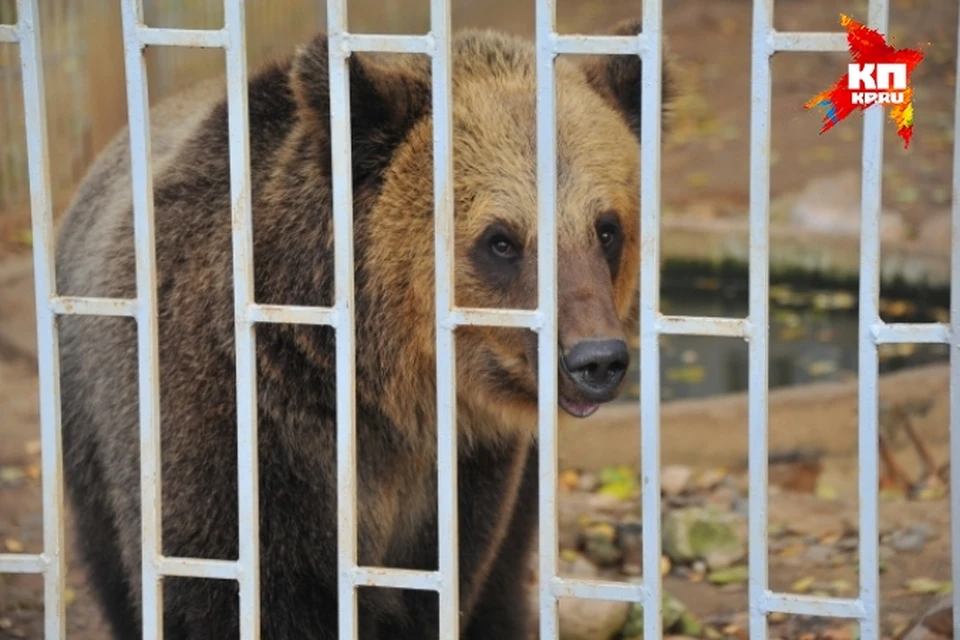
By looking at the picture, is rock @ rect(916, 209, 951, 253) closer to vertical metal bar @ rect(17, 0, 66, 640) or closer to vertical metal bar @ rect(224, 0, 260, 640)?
vertical metal bar @ rect(224, 0, 260, 640)

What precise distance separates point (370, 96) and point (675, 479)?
3.38m

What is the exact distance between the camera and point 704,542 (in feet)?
19.7

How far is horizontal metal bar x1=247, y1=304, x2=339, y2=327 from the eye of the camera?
3299 mm

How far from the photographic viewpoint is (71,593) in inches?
227

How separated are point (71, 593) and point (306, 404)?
2.15m

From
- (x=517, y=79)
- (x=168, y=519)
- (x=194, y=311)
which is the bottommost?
(x=168, y=519)

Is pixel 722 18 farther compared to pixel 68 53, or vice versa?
pixel 722 18

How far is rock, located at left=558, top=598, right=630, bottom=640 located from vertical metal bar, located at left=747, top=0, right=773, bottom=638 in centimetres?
211

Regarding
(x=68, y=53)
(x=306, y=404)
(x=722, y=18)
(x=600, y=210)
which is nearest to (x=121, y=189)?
(x=306, y=404)

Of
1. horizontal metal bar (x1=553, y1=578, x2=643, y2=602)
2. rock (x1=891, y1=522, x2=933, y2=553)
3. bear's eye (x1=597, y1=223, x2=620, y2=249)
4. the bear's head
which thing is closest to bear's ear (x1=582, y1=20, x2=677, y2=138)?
the bear's head

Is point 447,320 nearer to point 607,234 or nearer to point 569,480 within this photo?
point 607,234

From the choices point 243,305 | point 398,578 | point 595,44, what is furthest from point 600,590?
point 595,44

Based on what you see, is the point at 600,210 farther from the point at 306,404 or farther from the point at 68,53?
the point at 68,53

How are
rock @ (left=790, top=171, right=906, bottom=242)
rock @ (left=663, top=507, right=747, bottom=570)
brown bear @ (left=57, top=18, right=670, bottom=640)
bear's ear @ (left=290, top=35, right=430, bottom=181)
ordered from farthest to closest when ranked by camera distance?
rock @ (left=790, top=171, right=906, bottom=242)
rock @ (left=663, top=507, right=747, bottom=570)
brown bear @ (left=57, top=18, right=670, bottom=640)
bear's ear @ (left=290, top=35, right=430, bottom=181)
